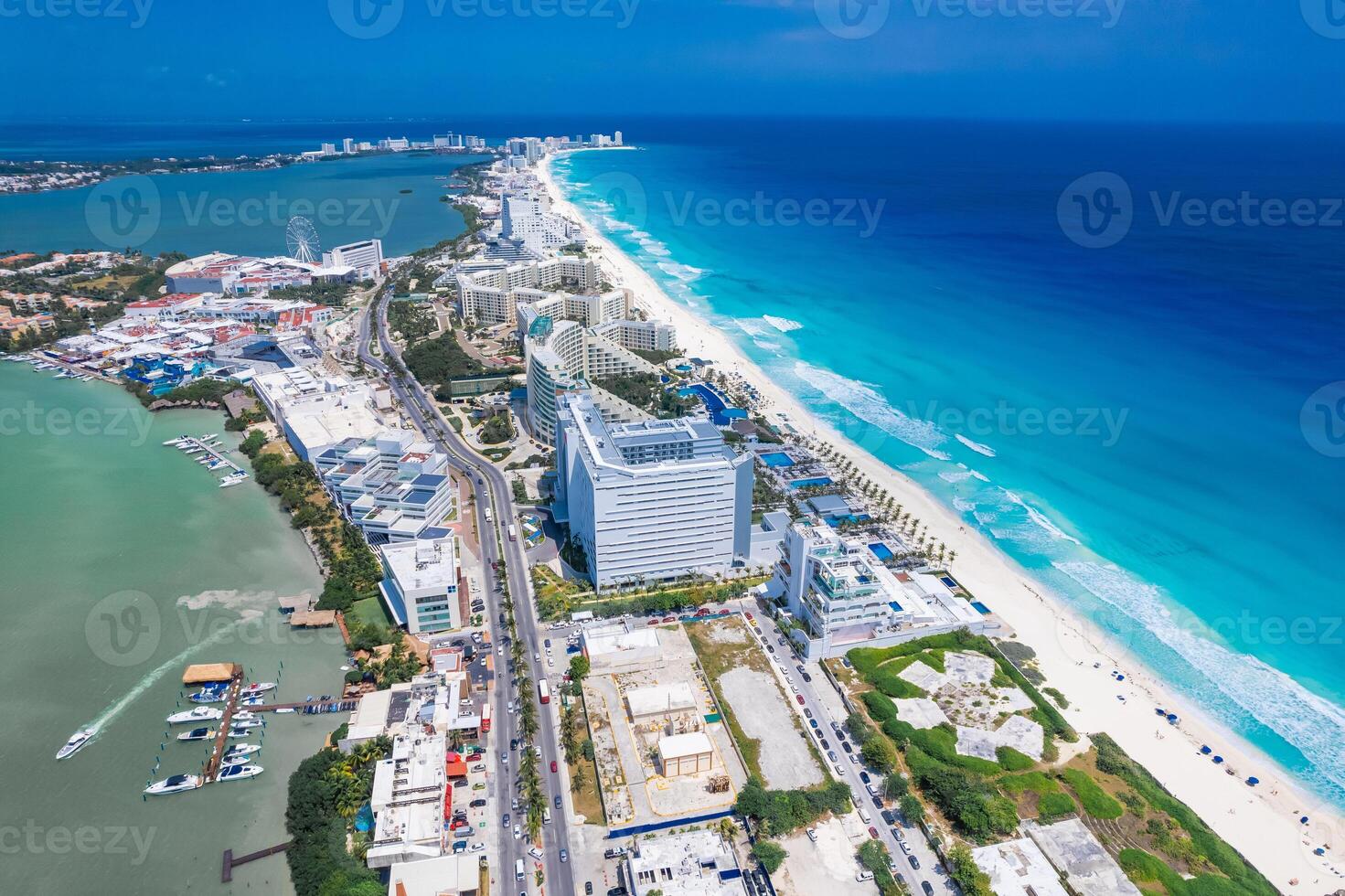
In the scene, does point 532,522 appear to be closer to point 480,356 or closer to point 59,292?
point 480,356

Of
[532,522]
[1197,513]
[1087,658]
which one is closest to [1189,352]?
[1197,513]

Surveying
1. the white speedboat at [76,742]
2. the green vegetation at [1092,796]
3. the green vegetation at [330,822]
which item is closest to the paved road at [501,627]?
the green vegetation at [330,822]

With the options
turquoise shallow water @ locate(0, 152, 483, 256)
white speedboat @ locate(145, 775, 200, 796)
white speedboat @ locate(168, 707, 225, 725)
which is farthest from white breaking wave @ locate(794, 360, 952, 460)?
turquoise shallow water @ locate(0, 152, 483, 256)

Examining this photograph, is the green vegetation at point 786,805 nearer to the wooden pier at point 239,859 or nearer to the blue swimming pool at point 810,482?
the wooden pier at point 239,859

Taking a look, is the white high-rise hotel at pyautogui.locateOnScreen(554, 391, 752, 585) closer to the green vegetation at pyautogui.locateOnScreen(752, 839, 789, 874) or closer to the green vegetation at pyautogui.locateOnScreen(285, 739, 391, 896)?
the green vegetation at pyautogui.locateOnScreen(285, 739, 391, 896)

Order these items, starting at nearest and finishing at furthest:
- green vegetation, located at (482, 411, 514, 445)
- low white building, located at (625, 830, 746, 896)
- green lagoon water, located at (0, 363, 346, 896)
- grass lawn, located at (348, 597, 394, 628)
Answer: low white building, located at (625, 830, 746, 896) → green lagoon water, located at (0, 363, 346, 896) → grass lawn, located at (348, 597, 394, 628) → green vegetation, located at (482, 411, 514, 445)

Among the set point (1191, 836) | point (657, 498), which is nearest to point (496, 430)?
point (657, 498)

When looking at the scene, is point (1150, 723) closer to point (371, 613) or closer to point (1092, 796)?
point (1092, 796)
